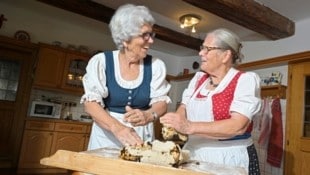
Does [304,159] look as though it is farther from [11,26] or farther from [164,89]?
[11,26]

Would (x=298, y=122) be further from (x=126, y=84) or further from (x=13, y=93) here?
(x=13, y=93)

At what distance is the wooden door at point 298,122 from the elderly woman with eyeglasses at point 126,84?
2.35 meters

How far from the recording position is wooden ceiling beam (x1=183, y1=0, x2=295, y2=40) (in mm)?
2439

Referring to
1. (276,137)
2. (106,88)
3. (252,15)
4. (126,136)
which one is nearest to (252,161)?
(126,136)

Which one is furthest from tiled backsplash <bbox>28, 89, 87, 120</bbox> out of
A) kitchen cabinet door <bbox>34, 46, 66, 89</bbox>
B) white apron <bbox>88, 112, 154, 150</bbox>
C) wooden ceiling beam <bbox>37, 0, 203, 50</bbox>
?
white apron <bbox>88, 112, 154, 150</bbox>

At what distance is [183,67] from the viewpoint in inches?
199

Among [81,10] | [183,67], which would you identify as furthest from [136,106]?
[183,67]

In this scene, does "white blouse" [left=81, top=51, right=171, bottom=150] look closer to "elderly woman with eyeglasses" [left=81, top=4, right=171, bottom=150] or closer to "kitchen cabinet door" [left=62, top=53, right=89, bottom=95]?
"elderly woman with eyeglasses" [left=81, top=4, right=171, bottom=150]

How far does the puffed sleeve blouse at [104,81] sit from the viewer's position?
3.49 ft

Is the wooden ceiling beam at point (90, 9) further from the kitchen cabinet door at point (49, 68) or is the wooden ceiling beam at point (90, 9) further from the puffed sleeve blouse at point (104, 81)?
the puffed sleeve blouse at point (104, 81)

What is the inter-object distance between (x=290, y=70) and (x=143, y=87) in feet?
8.45

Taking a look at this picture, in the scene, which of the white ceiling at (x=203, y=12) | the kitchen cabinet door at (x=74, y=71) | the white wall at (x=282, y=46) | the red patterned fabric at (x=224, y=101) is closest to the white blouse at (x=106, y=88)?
the red patterned fabric at (x=224, y=101)

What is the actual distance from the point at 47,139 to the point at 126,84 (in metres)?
2.96

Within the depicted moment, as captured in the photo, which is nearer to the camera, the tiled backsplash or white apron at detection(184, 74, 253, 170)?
white apron at detection(184, 74, 253, 170)
